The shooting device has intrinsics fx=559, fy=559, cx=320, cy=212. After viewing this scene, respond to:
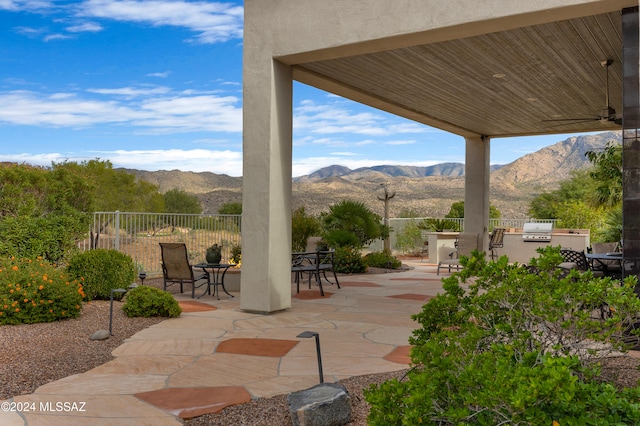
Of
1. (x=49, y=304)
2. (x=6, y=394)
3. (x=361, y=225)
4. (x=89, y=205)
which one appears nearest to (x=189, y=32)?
(x=361, y=225)

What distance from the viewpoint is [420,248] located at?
20.1 metres

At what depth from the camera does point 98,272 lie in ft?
26.9

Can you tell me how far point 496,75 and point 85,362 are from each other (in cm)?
712

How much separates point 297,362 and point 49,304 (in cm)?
344

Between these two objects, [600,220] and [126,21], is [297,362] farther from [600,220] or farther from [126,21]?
[126,21]

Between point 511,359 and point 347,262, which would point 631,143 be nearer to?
point 511,359

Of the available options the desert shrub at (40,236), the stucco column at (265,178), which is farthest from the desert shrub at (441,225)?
the desert shrub at (40,236)

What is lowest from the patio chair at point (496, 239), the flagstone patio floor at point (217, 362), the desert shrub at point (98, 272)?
the flagstone patio floor at point (217, 362)

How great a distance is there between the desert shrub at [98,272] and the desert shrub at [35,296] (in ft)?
3.38

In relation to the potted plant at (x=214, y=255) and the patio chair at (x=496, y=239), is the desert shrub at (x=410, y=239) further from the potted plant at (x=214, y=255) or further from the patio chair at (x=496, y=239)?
the potted plant at (x=214, y=255)

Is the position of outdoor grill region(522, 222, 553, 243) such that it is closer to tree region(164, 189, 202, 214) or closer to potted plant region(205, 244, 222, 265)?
potted plant region(205, 244, 222, 265)

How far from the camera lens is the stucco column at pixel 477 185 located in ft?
49.2

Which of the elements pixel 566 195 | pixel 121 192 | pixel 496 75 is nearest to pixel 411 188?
pixel 566 195

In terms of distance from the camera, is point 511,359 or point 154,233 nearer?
point 511,359
